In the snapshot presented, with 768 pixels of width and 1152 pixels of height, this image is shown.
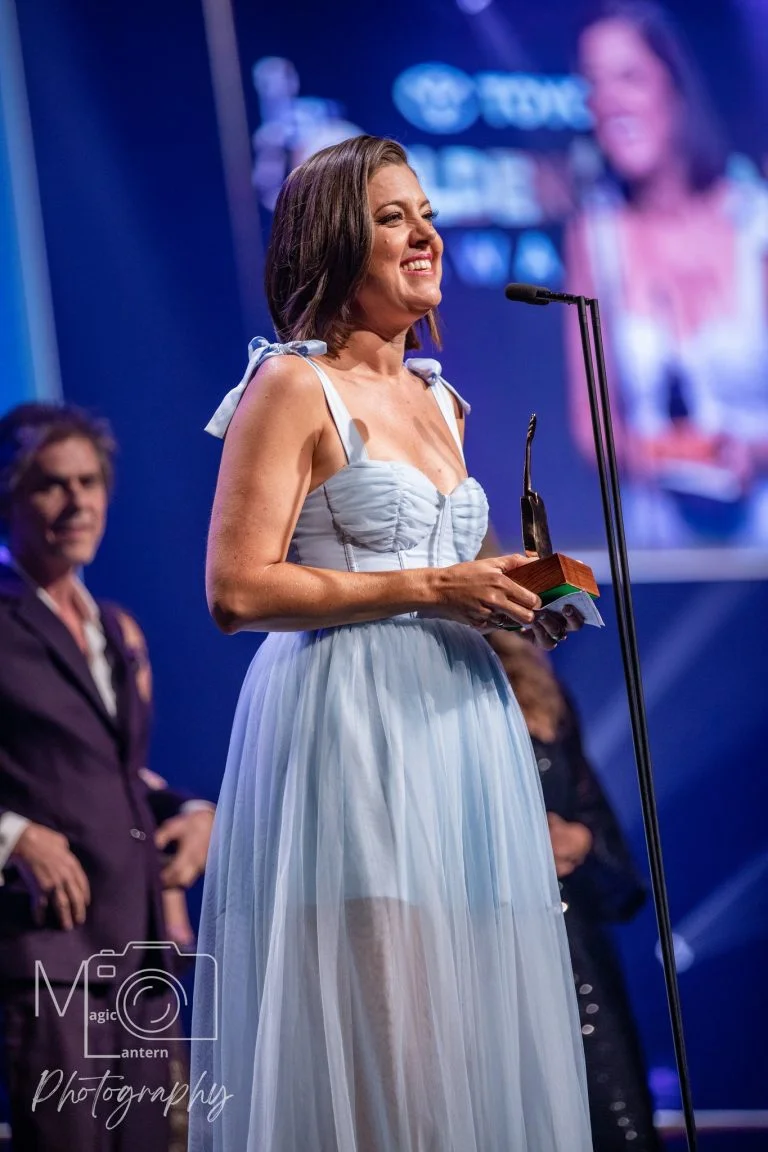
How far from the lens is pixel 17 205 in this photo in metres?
3.26

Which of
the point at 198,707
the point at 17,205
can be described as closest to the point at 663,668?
the point at 198,707

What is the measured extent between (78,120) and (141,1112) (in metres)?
2.30

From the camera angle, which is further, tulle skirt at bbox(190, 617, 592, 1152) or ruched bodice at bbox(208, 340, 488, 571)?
ruched bodice at bbox(208, 340, 488, 571)

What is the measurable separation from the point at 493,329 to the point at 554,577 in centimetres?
167

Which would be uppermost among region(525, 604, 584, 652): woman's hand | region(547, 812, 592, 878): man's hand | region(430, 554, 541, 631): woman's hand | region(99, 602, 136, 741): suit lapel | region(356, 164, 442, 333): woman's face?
region(356, 164, 442, 333): woman's face

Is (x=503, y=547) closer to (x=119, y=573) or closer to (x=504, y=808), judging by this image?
(x=119, y=573)

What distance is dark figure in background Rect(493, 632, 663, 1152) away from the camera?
3.13 m

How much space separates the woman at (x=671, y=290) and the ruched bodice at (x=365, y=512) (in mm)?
1358

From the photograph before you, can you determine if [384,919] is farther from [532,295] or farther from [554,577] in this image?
[532,295]

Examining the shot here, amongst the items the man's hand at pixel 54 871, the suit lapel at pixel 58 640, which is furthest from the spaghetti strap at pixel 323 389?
the man's hand at pixel 54 871

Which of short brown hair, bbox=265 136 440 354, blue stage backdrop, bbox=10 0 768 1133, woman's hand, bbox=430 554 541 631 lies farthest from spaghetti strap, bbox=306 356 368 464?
blue stage backdrop, bbox=10 0 768 1133

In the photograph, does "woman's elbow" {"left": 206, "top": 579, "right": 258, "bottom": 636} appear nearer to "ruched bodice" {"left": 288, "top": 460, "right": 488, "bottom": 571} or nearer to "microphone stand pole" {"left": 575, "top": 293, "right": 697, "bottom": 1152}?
"ruched bodice" {"left": 288, "top": 460, "right": 488, "bottom": 571}

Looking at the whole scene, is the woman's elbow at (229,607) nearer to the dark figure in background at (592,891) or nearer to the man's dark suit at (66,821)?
the man's dark suit at (66,821)

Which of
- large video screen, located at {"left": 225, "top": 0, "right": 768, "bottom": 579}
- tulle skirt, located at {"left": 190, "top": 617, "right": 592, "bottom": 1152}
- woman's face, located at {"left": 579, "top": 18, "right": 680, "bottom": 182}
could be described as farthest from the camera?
woman's face, located at {"left": 579, "top": 18, "right": 680, "bottom": 182}
